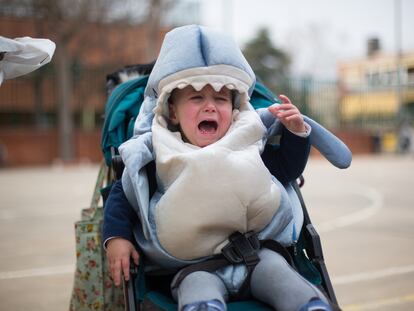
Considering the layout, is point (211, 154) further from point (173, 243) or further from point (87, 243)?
point (87, 243)

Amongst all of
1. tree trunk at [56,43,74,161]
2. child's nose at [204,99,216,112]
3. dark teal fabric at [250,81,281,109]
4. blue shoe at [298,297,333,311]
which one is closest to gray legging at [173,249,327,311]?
blue shoe at [298,297,333,311]

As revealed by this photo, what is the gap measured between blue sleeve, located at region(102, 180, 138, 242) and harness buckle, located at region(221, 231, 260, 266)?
1.29ft


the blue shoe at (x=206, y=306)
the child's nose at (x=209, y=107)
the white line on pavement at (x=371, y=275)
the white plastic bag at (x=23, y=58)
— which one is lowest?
the white line on pavement at (x=371, y=275)

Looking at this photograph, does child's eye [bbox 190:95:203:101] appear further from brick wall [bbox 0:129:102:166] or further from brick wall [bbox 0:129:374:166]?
brick wall [bbox 0:129:102:166]

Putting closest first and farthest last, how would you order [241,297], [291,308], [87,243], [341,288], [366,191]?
[291,308], [241,297], [87,243], [341,288], [366,191]

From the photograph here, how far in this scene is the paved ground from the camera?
4.19 m

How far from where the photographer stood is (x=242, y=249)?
7.39 feet

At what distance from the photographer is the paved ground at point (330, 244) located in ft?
13.7

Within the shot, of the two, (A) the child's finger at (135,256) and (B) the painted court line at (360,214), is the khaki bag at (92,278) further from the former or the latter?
(B) the painted court line at (360,214)

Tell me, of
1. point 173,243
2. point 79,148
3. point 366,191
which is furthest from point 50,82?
point 173,243

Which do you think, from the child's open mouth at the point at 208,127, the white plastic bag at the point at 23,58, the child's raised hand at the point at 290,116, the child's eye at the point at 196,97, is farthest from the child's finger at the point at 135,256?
the white plastic bag at the point at 23,58

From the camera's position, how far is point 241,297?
221 centimetres

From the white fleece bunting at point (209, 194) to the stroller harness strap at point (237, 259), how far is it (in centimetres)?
3

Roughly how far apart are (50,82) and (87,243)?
21.8 m
